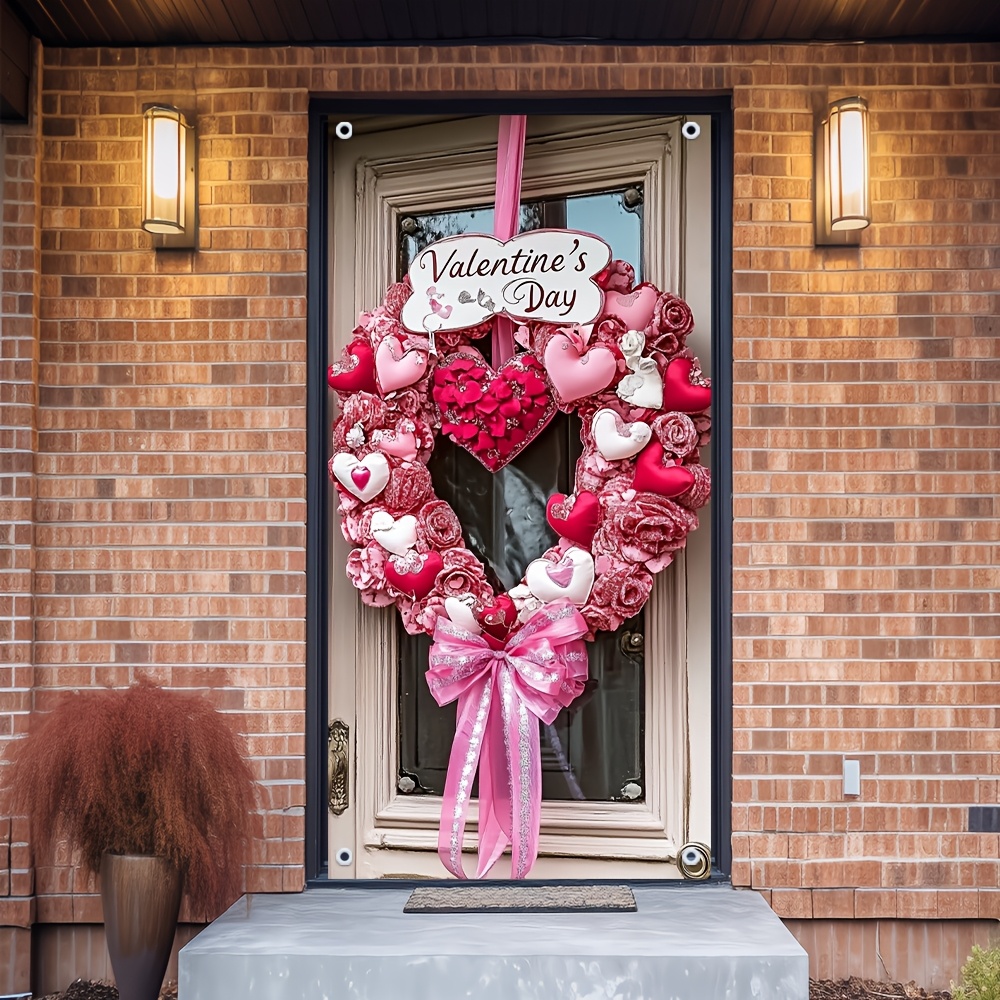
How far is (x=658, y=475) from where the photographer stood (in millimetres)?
3588

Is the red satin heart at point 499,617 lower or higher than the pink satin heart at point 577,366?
lower

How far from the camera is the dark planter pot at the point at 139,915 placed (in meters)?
3.13

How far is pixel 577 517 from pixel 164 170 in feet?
5.77

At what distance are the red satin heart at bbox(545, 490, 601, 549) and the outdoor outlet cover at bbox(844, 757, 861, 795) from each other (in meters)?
1.11

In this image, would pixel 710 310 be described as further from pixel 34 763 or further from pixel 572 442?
pixel 34 763

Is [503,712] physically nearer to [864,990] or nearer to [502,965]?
[502,965]

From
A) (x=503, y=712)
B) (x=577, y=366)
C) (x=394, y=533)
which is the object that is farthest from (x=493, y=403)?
(x=503, y=712)

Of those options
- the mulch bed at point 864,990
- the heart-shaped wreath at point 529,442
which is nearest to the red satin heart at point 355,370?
the heart-shaped wreath at point 529,442

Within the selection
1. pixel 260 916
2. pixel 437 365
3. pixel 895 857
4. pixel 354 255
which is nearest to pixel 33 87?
pixel 354 255

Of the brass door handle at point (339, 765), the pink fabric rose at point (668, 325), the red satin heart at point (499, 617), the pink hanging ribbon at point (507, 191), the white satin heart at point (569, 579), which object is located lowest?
the brass door handle at point (339, 765)

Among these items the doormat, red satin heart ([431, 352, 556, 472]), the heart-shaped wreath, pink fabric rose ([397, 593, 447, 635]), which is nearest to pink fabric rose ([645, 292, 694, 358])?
the heart-shaped wreath

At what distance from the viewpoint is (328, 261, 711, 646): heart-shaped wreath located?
3.62m

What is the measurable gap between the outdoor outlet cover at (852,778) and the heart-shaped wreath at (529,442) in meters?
0.86

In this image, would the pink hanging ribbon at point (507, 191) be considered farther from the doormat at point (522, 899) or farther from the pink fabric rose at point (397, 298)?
the doormat at point (522, 899)
